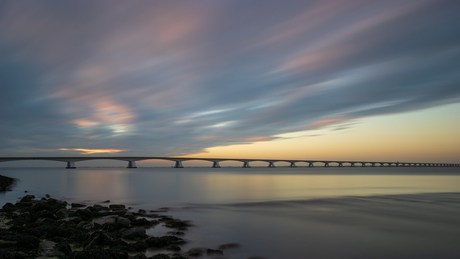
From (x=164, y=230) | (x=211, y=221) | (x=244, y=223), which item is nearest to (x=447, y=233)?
(x=244, y=223)

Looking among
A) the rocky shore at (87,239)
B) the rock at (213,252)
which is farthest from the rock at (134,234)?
the rock at (213,252)

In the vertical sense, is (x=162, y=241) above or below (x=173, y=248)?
above

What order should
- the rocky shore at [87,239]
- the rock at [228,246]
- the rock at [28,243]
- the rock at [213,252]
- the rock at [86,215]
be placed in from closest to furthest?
the rocky shore at [87,239]
the rock at [28,243]
the rock at [213,252]
the rock at [228,246]
the rock at [86,215]

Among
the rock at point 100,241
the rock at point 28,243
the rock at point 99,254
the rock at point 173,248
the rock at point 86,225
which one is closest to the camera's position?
the rock at point 99,254

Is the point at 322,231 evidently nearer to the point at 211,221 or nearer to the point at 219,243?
the point at 219,243

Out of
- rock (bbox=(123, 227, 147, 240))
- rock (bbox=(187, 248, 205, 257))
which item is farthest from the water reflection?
rock (bbox=(187, 248, 205, 257))

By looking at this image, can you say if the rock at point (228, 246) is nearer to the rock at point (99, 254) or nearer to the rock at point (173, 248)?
the rock at point (173, 248)

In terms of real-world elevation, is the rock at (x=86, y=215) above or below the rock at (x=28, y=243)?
below

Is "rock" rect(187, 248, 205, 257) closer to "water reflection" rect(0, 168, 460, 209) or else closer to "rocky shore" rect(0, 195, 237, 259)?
"rocky shore" rect(0, 195, 237, 259)

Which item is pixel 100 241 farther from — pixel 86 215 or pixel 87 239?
pixel 86 215

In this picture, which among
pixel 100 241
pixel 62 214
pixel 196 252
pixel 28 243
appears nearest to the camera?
pixel 28 243

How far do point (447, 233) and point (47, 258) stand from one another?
15.2 m

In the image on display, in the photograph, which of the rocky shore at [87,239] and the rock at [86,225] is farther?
the rock at [86,225]

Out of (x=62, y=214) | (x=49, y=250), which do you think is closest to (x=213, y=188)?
(x=62, y=214)
